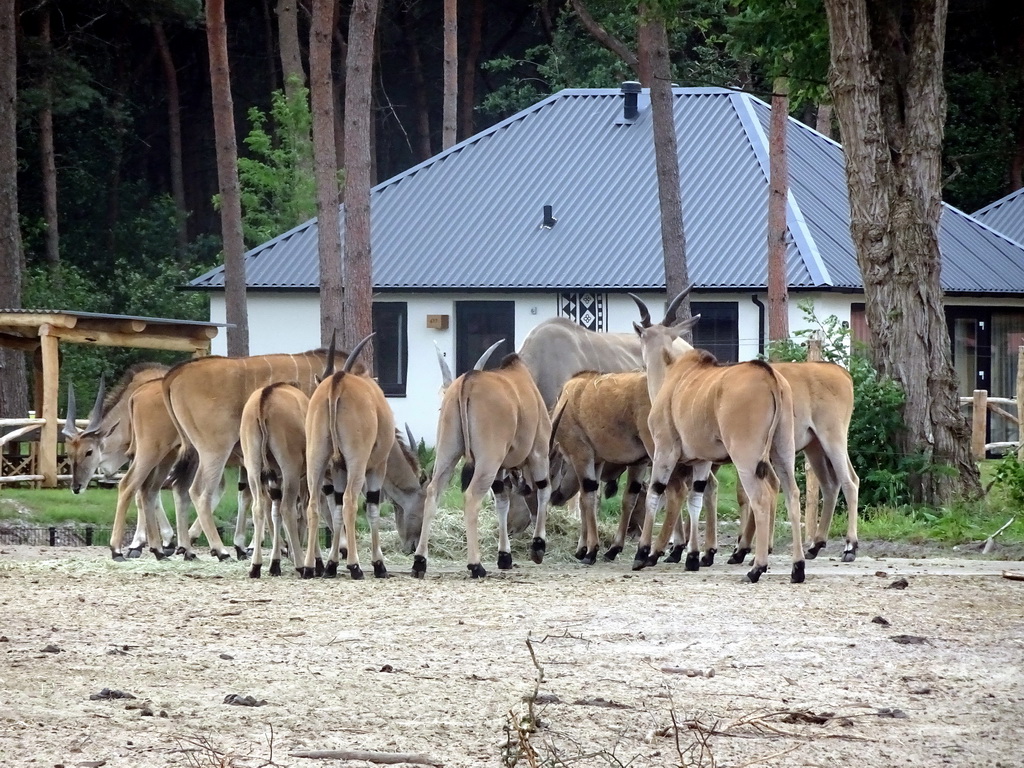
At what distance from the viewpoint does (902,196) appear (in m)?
15.4

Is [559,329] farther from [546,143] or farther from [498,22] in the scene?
[498,22]

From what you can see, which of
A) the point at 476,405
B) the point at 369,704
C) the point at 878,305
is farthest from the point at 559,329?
the point at 369,704

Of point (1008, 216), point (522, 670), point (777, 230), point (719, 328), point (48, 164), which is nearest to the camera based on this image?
point (522, 670)

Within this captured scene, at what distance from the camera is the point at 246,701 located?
6812 mm

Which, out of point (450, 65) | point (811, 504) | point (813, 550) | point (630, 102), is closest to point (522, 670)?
point (813, 550)

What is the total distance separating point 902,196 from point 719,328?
1183 cm

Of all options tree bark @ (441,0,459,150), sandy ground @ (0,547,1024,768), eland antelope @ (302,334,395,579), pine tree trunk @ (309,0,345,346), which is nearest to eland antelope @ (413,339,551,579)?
eland antelope @ (302,334,395,579)

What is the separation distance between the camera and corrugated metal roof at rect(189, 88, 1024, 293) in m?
27.6

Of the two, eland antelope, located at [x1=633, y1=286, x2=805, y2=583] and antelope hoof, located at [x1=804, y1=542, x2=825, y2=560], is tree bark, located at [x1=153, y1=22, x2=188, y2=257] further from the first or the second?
eland antelope, located at [x1=633, y1=286, x2=805, y2=583]

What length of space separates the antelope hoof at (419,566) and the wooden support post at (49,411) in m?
9.51

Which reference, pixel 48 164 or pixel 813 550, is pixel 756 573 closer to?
pixel 813 550

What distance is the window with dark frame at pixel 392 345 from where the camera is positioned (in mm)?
28984

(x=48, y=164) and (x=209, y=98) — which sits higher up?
(x=209, y=98)

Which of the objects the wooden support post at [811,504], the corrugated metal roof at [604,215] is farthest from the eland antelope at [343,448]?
the corrugated metal roof at [604,215]
